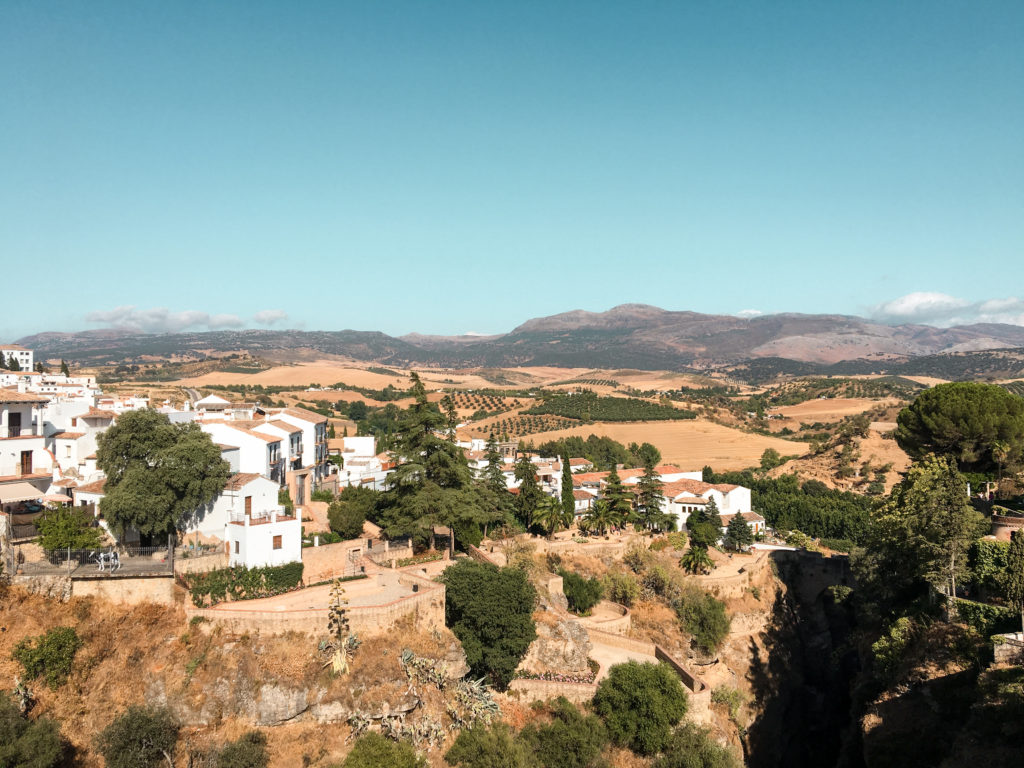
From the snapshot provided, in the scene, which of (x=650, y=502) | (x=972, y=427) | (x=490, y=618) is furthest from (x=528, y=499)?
(x=972, y=427)

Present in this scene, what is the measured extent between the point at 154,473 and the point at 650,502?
103 feet

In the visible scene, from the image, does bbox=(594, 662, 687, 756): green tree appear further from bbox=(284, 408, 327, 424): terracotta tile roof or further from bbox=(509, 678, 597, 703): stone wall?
bbox=(284, 408, 327, 424): terracotta tile roof

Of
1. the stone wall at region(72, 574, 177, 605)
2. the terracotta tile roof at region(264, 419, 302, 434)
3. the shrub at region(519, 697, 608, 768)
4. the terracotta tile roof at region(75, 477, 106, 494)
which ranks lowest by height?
the shrub at region(519, 697, 608, 768)

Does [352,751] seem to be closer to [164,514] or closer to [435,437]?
[164,514]

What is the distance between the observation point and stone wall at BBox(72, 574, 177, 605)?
81.1 ft

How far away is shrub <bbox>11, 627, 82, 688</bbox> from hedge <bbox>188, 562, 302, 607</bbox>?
3.92m

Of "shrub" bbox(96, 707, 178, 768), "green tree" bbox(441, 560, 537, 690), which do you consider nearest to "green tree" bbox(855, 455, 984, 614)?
"green tree" bbox(441, 560, 537, 690)

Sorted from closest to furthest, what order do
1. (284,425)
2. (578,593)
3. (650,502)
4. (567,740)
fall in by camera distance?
(567,740) < (578,593) < (284,425) < (650,502)

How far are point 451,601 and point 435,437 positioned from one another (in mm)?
9424

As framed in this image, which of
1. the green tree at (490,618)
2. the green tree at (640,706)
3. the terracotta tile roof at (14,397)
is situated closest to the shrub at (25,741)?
the green tree at (490,618)

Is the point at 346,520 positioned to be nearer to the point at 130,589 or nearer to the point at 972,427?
the point at 130,589

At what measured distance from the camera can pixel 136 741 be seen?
20953 mm

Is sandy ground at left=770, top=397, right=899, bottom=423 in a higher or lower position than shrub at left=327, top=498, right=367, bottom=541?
lower

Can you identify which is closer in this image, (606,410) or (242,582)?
(242,582)
